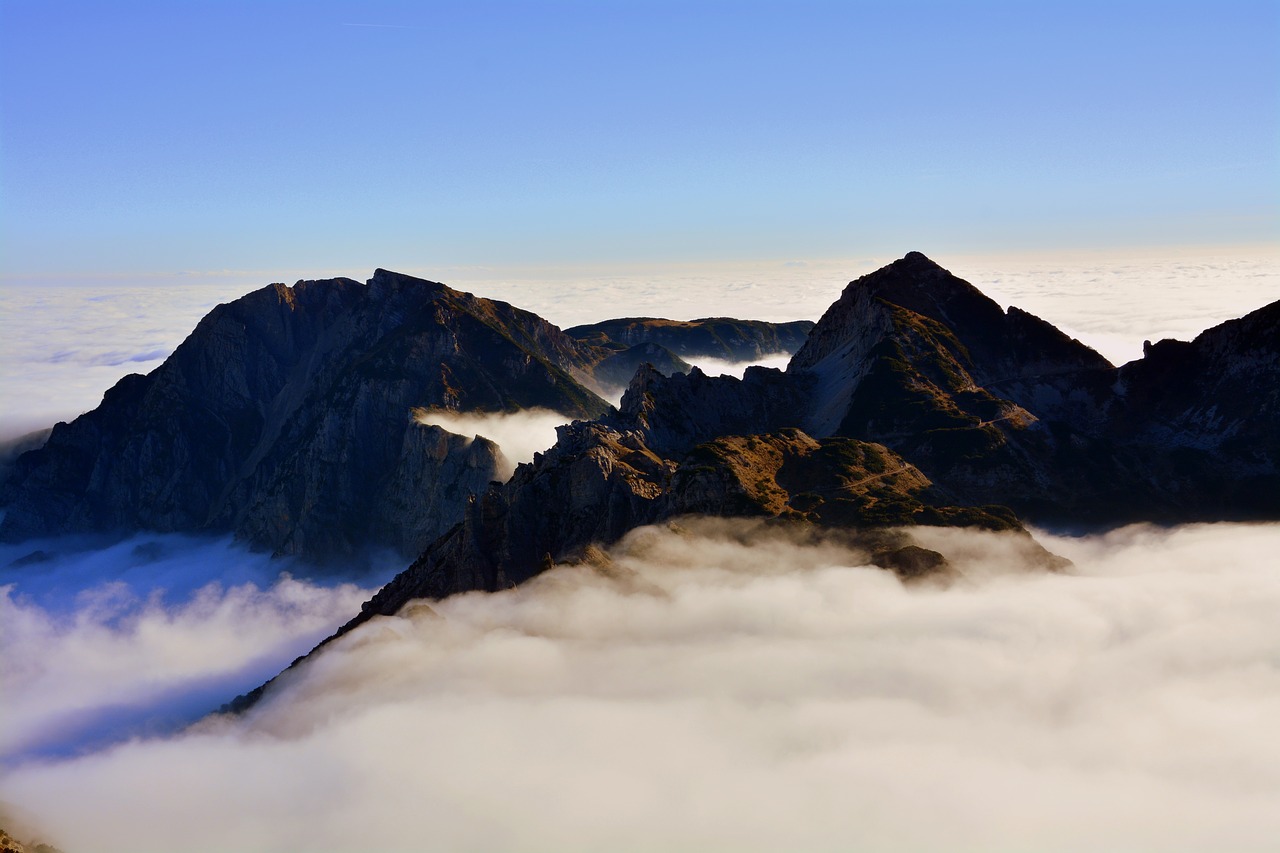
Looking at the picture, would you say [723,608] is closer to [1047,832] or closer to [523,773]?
[523,773]

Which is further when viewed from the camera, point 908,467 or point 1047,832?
point 908,467

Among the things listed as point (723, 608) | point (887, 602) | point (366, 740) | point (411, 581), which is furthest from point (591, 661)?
point (411, 581)

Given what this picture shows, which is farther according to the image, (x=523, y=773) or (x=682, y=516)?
(x=682, y=516)

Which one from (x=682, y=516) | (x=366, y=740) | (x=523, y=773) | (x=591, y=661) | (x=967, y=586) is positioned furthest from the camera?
(x=682, y=516)

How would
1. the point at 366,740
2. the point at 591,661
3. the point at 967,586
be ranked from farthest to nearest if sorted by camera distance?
the point at 967,586 < the point at 591,661 < the point at 366,740

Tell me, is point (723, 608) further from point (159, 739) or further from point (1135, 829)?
point (159, 739)

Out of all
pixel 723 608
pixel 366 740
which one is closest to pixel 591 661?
pixel 723 608

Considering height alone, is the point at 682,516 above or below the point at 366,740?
above

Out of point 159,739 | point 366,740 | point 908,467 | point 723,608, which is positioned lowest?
point 159,739

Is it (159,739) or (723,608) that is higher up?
(723,608)
